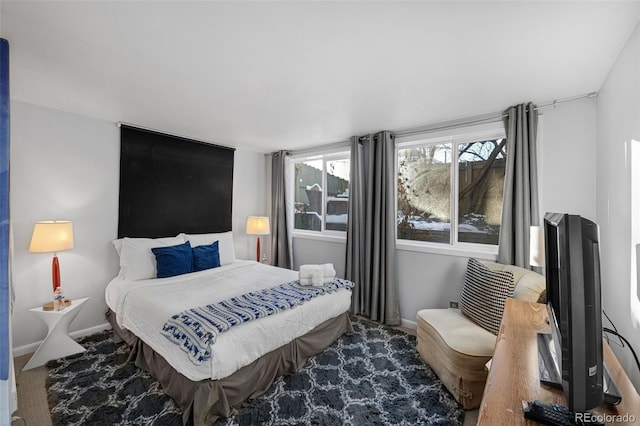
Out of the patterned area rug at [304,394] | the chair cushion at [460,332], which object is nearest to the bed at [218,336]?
the patterned area rug at [304,394]

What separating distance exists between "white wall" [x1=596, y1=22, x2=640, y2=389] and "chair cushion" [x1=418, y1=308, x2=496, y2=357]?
0.67 m

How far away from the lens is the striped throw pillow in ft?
7.00

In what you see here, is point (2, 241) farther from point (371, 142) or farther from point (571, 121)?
point (571, 121)

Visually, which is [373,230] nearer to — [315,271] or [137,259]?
[315,271]

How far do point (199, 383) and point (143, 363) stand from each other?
3.20 feet

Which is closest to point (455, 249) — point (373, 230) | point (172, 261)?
point (373, 230)

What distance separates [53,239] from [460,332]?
11.8 ft

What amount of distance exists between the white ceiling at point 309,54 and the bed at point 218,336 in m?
1.75

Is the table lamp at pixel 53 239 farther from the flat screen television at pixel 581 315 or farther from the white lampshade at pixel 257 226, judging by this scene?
the flat screen television at pixel 581 315

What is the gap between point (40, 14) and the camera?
Result: 1.39m

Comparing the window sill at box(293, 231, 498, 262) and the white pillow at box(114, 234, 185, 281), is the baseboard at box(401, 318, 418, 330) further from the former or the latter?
the white pillow at box(114, 234, 185, 281)

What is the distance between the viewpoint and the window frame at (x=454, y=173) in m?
2.79

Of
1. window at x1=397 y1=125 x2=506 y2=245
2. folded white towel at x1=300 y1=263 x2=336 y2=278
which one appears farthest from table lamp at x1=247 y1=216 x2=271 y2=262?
window at x1=397 y1=125 x2=506 y2=245

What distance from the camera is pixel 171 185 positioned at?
141 inches
